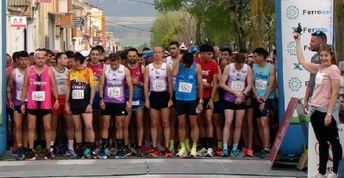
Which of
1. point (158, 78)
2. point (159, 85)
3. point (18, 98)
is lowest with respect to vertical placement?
point (18, 98)

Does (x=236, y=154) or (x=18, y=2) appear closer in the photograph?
(x=236, y=154)

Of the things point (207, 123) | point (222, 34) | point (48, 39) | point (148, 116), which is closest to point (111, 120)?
point (148, 116)

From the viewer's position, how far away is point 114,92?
14.7 meters

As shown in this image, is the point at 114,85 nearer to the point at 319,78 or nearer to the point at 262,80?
the point at 262,80

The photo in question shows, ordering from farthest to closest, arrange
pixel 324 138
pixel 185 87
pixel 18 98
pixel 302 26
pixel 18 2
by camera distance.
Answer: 1. pixel 18 2
2. pixel 18 98
3. pixel 185 87
4. pixel 302 26
5. pixel 324 138

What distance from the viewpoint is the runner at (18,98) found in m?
14.7

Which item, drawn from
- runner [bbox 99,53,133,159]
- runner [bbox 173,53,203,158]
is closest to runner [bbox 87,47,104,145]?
runner [bbox 99,53,133,159]

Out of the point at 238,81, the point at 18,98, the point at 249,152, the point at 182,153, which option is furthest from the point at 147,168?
the point at 18,98

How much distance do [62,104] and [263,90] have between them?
371cm

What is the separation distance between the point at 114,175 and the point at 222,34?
120ft

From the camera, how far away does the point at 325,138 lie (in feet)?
36.6

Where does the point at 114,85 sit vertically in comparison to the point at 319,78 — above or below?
below

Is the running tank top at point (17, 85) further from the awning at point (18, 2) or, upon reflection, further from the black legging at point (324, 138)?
the awning at point (18, 2)

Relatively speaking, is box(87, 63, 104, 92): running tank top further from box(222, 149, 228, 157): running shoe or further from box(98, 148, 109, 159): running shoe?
box(222, 149, 228, 157): running shoe
